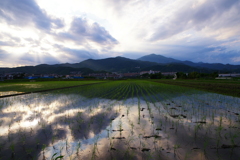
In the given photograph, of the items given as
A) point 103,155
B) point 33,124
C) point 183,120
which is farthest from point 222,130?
point 33,124

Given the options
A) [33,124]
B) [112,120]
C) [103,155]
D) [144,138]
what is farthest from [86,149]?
[33,124]

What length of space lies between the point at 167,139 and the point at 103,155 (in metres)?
2.23

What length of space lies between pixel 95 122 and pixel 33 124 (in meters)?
2.98

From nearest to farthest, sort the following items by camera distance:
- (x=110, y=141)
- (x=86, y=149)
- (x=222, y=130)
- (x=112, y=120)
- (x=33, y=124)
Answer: (x=86, y=149) < (x=110, y=141) < (x=222, y=130) < (x=33, y=124) < (x=112, y=120)

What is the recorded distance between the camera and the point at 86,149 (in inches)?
132

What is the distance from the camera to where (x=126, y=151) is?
130 inches

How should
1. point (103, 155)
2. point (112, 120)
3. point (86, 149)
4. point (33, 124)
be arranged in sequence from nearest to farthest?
1. point (103, 155)
2. point (86, 149)
3. point (33, 124)
4. point (112, 120)

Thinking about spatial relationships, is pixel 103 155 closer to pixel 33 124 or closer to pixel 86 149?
pixel 86 149

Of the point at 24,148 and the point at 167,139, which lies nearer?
the point at 24,148

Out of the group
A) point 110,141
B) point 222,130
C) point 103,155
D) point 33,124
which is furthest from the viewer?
point 33,124

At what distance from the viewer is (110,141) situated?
3.83 metres

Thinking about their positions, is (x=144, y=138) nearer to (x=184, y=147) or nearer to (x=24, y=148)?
(x=184, y=147)

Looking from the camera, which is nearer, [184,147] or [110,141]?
[184,147]

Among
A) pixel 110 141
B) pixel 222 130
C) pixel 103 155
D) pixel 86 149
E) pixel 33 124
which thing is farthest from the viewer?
pixel 33 124
